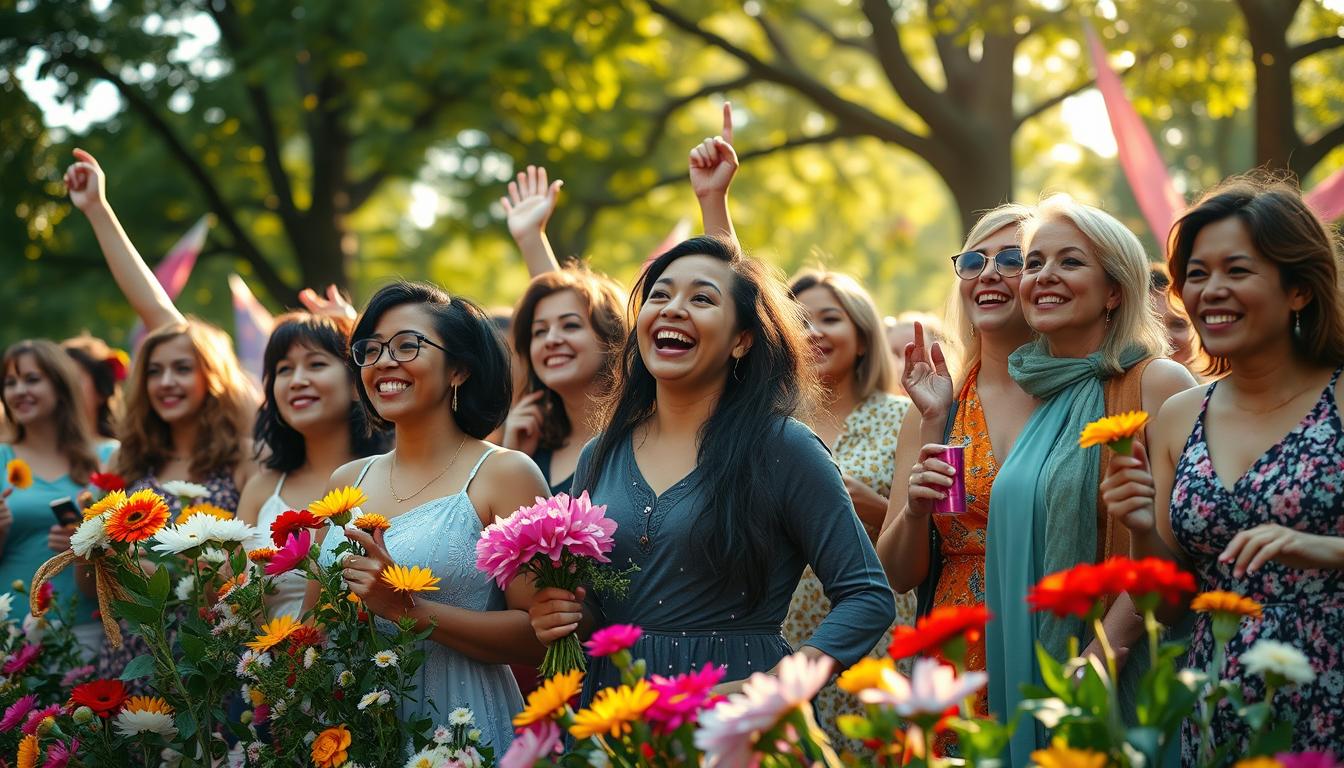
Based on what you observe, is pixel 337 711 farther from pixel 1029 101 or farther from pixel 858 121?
pixel 1029 101

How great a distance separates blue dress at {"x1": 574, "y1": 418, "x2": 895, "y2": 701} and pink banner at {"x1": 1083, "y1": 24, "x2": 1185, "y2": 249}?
550cm

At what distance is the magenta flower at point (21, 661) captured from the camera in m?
4.03

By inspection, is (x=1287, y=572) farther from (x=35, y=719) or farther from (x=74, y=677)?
(x=74, y=677)

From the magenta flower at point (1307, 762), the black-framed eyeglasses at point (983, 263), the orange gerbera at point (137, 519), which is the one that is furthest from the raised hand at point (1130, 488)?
the orange gerbera at point (137, 519)

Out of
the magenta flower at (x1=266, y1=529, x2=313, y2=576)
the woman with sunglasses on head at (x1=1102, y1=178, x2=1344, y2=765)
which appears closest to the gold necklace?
the magenta flower at (x1=266, y1=529, x2=313, y2=576)

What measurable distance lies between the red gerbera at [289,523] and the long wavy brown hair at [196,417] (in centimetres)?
234

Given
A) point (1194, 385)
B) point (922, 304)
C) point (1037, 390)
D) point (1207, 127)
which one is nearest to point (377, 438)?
point (1037, 390)

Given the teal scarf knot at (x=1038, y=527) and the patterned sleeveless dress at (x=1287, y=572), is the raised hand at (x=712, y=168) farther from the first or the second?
the patterned sleeveless dress at (x=1287, y=572)

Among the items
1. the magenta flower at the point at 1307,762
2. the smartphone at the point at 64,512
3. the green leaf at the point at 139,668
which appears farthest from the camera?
the smartphone at the point at 64,512

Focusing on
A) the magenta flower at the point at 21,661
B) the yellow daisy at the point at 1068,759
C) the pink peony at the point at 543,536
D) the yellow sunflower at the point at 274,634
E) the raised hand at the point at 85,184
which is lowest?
the yellow daisy at the point at 1068,759

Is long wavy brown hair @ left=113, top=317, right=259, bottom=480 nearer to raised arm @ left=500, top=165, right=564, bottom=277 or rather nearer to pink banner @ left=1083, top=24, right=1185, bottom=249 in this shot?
raised arm @ left=500, top=165, right=564, bottom=277

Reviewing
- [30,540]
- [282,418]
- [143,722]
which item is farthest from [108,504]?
[30,540]

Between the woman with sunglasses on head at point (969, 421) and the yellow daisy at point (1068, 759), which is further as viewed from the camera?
the woman with sunglasses on head at point (969, 421)

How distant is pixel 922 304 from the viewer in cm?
3953
